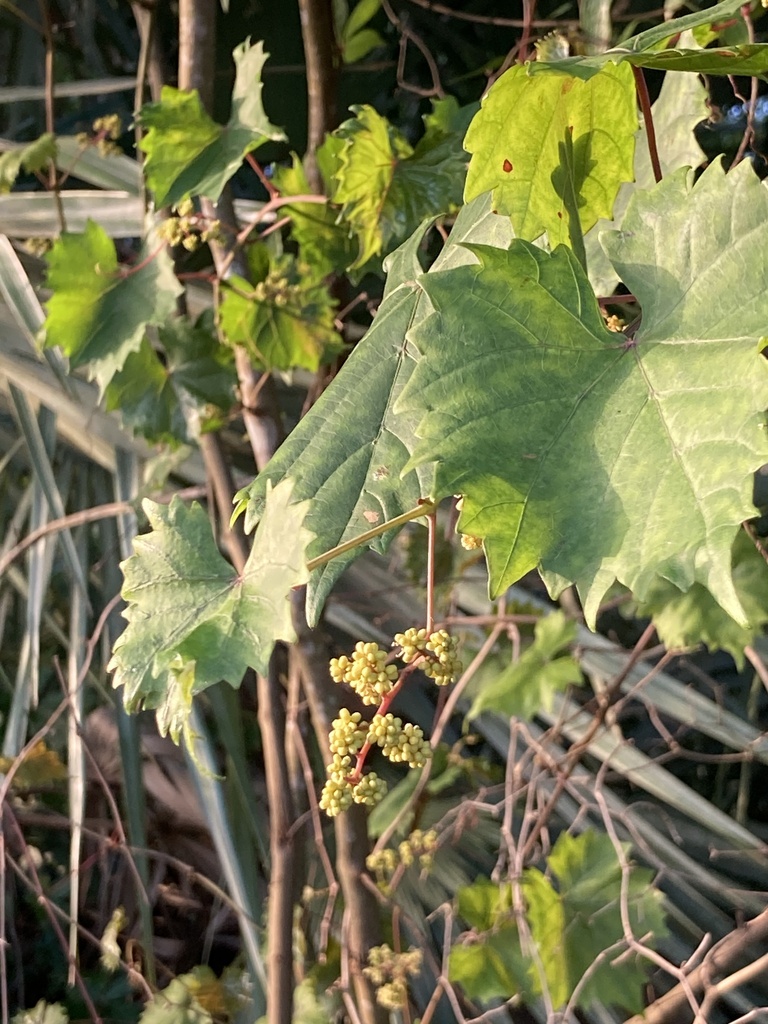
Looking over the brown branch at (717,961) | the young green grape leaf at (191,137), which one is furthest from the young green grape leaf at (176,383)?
the brown branch at (717,961)

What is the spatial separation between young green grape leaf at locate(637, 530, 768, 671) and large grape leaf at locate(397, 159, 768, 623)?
0.54 metres

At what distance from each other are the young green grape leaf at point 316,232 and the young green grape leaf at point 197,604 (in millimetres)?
413

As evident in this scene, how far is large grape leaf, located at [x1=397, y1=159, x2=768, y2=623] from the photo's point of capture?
0.28 m

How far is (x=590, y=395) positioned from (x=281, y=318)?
55 centimetres

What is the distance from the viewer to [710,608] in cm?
82

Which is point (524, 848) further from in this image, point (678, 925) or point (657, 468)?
point (657, 468)

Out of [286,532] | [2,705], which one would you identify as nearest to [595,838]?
[286,532]

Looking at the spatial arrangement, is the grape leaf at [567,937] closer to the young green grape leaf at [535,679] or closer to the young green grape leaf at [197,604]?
the young green grape leaf at [535,679]

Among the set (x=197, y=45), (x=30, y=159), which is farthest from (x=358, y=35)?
(x=30, y=159)

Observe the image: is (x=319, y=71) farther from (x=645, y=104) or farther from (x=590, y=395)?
(x=590, y=395)

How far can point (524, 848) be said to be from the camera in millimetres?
824

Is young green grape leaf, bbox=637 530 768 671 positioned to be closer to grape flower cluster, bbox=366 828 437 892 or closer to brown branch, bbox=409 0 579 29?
grape flower cluster, bbox=366 828 437 892

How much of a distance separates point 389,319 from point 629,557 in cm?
19

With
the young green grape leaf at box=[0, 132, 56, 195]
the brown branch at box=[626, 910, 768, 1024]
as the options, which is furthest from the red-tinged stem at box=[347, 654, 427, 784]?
the young green grape leaf at box=[0, 132, 56, 195]
